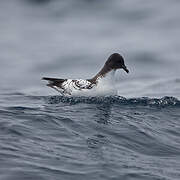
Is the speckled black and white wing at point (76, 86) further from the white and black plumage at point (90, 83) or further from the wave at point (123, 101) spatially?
the wave at point (123, 101)

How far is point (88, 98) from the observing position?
15.1 m

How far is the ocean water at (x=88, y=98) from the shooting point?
9.45 m

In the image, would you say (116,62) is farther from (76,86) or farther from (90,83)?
(76,86)

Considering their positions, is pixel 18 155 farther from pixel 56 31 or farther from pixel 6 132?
pixel 56 31

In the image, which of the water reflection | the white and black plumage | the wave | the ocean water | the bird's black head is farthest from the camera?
the bird's black head

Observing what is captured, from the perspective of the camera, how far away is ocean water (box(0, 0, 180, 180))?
31.0 feet

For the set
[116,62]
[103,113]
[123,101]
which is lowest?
[103,113]

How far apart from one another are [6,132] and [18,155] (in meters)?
1.36

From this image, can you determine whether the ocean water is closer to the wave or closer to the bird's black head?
the wave

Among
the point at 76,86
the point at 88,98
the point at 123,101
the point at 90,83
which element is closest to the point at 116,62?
the point at 90,83

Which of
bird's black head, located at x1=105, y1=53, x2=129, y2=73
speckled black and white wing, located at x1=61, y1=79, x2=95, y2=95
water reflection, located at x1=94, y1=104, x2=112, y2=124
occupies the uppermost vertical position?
bird's black head, located at x1=105, y1=53, x2=129, y2=73

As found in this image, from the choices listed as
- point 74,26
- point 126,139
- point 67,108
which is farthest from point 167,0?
point 126,139

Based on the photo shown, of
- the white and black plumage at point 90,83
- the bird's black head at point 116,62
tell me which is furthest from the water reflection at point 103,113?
the bird's black head at point 116,62

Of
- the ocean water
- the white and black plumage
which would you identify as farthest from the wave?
the white and black plumage
